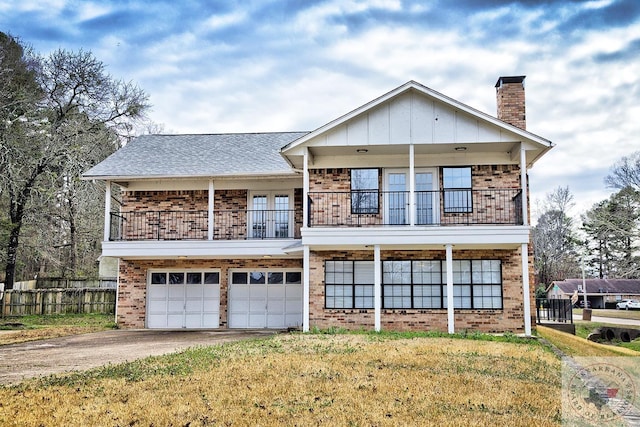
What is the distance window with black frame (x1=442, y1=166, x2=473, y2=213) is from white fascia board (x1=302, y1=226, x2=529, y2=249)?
1.59 metres

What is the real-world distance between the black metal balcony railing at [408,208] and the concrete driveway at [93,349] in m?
4.26

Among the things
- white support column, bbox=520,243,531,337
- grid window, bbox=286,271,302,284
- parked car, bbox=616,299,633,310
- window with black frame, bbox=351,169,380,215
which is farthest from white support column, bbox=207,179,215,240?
parked car, bbox=616,299,633,310

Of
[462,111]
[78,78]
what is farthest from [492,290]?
[78,78]

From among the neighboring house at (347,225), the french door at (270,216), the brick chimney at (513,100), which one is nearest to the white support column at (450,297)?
the neighboring house at (347,225)

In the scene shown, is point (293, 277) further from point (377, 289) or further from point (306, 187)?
point (377, 289)

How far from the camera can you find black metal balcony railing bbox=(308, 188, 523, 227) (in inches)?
716

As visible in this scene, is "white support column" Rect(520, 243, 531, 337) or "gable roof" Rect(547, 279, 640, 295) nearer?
"white support column" Rect(520, 243, 531, 337)

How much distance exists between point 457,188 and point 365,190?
9.09ft

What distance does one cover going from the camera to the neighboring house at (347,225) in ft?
56.1

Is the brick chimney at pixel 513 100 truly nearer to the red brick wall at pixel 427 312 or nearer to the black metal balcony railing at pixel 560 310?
the red brick wall at pixel 427 312

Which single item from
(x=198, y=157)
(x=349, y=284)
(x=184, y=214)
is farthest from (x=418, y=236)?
(x=198, y=157)

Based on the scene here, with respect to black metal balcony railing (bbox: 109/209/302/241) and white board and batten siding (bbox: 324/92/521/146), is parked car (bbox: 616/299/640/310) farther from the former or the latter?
black metal balcony railing (bbox: 109/209/302/241)

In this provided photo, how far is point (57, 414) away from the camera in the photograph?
24.5 ft

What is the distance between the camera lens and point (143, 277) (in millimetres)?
20922
